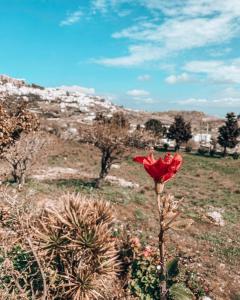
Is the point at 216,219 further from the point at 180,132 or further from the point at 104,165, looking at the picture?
the point at 180,132

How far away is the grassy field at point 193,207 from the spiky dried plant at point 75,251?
4.45 metres

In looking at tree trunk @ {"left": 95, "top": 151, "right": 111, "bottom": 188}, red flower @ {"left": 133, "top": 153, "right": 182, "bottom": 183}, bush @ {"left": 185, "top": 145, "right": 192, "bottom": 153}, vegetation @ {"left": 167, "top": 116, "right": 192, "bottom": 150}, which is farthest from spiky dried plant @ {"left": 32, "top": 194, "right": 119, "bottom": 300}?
bush @ {"left": 185, "top": 145, "right": 192, "bottom": 153}

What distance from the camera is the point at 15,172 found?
957 inches

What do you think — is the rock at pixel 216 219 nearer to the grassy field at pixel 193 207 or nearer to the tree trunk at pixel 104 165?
the grassy field at pixel 193 207

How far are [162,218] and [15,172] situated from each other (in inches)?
845

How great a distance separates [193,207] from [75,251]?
18.2 metres

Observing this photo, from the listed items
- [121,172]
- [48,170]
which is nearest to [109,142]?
[48,170]

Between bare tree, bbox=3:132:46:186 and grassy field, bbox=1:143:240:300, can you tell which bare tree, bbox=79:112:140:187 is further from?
bare tree, bbox=3:132:46:186

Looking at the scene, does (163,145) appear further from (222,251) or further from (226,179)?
(222,251)

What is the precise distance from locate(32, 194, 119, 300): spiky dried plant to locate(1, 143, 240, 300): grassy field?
14.6 ft

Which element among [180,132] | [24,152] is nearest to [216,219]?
[24,152]

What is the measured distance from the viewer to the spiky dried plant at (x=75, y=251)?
824cm

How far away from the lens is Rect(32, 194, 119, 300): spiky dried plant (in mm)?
8242

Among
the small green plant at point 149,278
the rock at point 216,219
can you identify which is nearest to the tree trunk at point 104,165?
the rock at point 216,219
